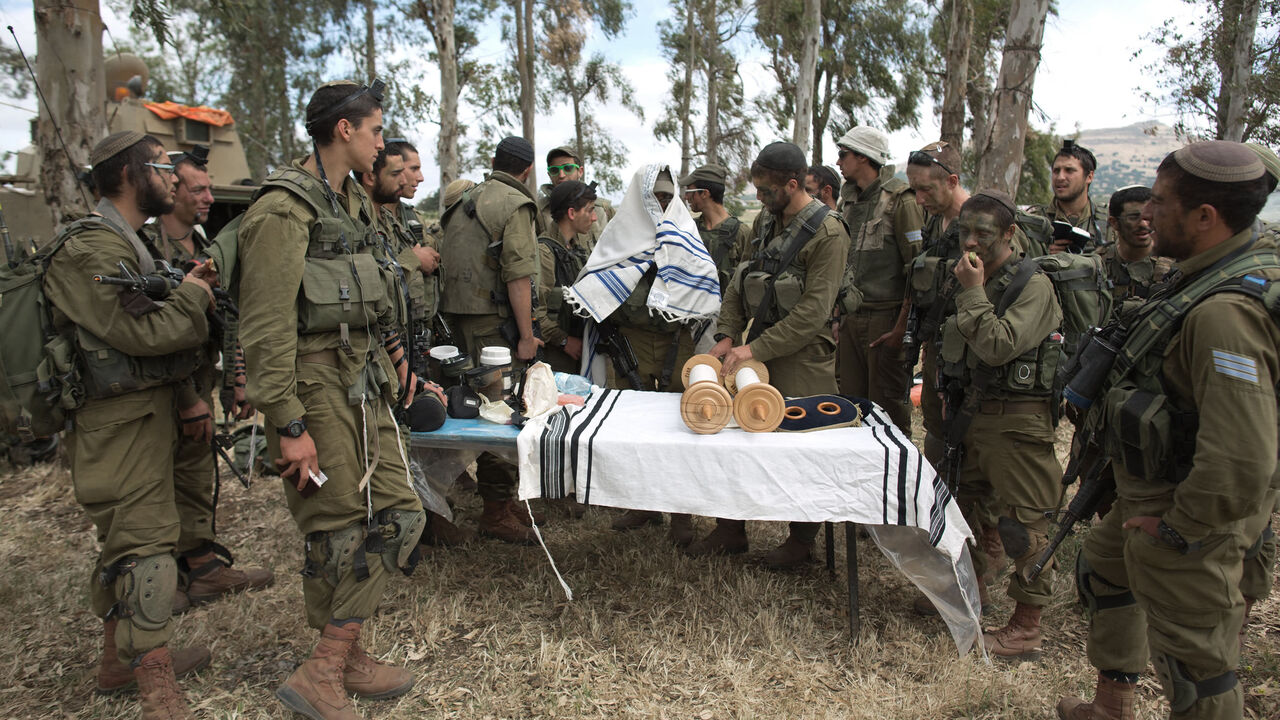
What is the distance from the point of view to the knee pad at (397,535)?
298 centimetres

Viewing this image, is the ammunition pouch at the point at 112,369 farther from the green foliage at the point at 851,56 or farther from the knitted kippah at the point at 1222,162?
the green foliage at the point at 851,56

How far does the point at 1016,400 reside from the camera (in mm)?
3416

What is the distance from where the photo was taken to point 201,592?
4.02 meters

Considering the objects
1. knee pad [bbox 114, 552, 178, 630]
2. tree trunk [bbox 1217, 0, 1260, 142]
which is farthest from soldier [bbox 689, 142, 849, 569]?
tree trunk [bbox 1217, 0, 1260, 142]

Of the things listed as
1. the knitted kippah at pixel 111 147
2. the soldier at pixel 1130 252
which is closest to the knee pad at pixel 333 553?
the knitted kippah at pixel 111 147

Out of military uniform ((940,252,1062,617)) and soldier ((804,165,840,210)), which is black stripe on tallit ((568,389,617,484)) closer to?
A: military uniform ((940,252,1062,617))

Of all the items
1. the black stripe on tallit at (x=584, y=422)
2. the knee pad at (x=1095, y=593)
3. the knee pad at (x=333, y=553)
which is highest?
the black stripe on tallit at (x=584, y=422)

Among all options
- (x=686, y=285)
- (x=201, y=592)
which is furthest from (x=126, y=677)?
(x=686, y=285)

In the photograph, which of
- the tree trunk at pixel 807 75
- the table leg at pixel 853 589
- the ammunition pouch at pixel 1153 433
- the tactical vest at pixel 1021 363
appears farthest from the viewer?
the tree trunk at pixel 807 75

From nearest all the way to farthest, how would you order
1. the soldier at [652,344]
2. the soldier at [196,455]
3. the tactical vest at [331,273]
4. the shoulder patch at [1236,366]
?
the shoulder patch at [1236,366] → the tactical vest at [331,273] → the soldier at [196,455] → the soldier at [652,344]

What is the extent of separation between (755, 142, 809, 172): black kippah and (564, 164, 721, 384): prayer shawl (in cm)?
85

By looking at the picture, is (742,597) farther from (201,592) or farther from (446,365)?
(201,592)

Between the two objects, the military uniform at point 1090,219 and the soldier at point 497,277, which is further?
the military uniform at point 1090,219

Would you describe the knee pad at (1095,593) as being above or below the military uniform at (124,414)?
below
